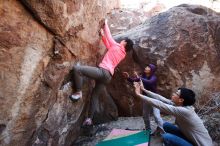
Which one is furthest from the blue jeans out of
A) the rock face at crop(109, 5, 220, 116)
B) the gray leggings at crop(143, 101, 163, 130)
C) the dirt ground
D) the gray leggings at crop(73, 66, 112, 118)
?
the rock face at crop(109, 5, 220, 116)

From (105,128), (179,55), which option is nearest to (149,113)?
(105,128)

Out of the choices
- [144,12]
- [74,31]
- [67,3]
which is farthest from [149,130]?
[144,12]

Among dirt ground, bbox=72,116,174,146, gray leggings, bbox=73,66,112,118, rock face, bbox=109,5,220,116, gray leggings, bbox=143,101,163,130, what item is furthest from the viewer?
rock face, bbox=109,5,220,116

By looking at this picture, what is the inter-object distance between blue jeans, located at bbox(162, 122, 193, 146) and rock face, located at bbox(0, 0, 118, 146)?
2018 millimetres

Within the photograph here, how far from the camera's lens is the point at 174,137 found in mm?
5082

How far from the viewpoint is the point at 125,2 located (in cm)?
1268

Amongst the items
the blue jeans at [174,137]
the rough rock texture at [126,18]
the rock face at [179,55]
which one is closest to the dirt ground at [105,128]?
the rock face at [179,55]

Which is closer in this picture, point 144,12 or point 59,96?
point 59,96

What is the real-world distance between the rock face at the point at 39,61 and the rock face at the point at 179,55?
5.25ft

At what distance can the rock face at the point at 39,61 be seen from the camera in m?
4.54

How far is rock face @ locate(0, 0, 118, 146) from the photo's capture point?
454 centimetres

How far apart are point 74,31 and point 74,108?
1.69 meters

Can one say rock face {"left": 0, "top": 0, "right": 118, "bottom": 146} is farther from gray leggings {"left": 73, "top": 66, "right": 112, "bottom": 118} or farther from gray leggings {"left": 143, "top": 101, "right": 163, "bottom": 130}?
gray leggings {"left": 143, "top": 101, "right": 163, "bottom": 130}

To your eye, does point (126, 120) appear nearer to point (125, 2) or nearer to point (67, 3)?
point (67, 3)
